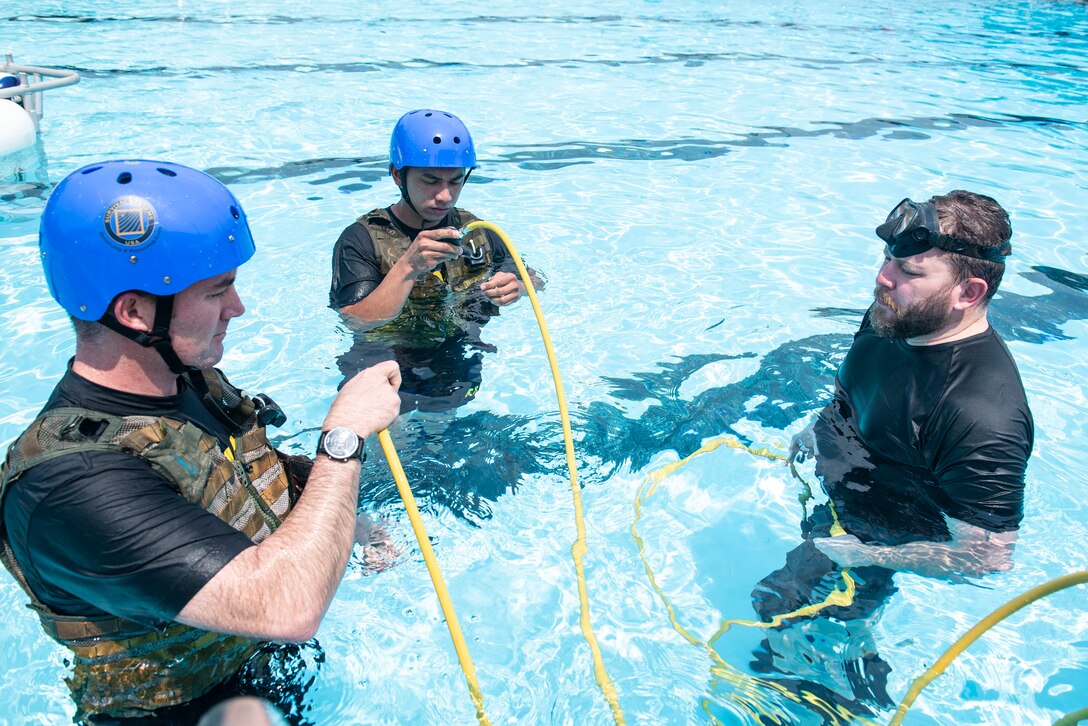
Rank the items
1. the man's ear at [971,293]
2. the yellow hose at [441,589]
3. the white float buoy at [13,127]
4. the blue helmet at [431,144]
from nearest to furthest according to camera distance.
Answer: the yellow hose at [441,589] → the man's ear at [971,293] → the blue helmet at [431,144] → the white float buoy at [13,127]

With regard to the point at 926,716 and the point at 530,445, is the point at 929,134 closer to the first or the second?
the point at 530,445

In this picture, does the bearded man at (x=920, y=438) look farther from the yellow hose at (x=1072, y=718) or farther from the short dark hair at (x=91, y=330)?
the short dark hair at (x=91, y=330)

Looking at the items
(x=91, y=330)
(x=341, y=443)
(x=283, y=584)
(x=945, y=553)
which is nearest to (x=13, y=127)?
(x=91, y=330)

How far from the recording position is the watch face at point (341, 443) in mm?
2346

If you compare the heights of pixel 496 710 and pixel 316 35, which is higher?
pixel 316 35

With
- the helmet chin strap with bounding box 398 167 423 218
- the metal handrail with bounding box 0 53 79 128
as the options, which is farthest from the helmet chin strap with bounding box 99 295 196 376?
the metal handrail with bounding box 0 53 79 128

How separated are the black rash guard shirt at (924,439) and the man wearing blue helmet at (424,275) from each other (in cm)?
188

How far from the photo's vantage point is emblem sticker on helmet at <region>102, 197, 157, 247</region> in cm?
212

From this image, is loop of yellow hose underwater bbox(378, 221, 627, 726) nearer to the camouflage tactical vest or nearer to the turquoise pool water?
the turquoise pool water

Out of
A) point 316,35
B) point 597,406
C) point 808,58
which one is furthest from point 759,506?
point 316,35

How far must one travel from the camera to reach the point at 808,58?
52.8 feet

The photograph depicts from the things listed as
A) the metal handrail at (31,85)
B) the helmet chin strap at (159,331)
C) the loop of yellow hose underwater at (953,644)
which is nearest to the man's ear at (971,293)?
the loop of yellow hose underwater at (953,644)

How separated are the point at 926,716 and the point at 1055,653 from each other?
2.73ft

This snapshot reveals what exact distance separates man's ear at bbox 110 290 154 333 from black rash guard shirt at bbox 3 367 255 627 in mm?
382
